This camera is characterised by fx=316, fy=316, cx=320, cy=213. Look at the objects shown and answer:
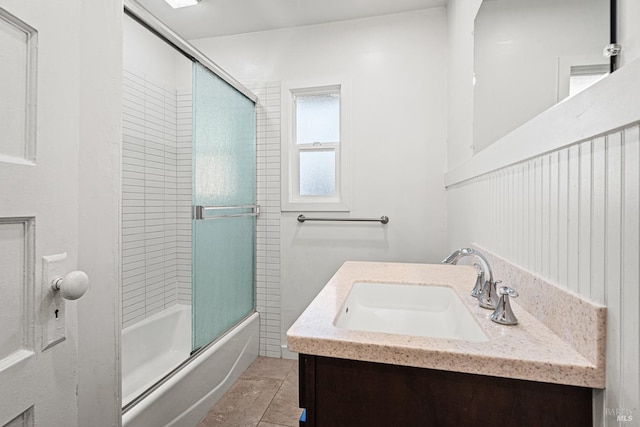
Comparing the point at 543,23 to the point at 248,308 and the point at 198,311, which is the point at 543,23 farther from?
the point at 248,308

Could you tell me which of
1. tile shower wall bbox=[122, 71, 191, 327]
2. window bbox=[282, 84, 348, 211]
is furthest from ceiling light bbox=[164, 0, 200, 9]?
window bbox=[282, 84, 348, 211]

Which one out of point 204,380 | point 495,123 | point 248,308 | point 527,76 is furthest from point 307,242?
point 527,76

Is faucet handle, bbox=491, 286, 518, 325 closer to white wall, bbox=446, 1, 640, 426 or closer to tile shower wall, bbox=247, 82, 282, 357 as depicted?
white wall, bbox=446, 1, 640, 426

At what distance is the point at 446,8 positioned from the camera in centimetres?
211

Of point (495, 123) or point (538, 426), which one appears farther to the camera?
point (495, 123)

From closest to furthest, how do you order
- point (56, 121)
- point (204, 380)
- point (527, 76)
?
point (56, 121), point (527, 76), point (204, 380)

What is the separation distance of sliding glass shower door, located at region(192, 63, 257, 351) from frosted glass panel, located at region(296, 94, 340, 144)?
14.3 inches

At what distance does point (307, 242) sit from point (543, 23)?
1.85 metres

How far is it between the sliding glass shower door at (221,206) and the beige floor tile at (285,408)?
0.51 m

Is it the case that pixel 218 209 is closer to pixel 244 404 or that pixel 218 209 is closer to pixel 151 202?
pixel 151 202

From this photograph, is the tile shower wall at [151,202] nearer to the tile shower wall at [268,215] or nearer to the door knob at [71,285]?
the tile shower wall at [268,215]

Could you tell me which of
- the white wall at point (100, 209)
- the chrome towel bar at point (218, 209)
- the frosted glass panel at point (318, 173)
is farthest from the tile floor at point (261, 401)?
the frosted glass panel at point (318, 173)

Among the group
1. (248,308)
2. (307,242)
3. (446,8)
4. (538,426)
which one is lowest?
(248,308)

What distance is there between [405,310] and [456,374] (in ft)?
1.74
